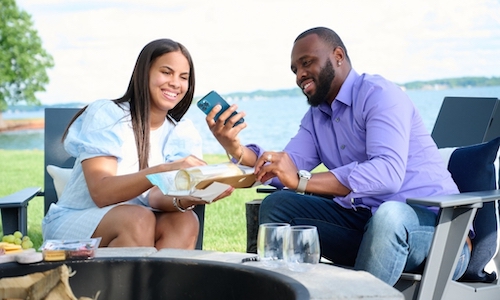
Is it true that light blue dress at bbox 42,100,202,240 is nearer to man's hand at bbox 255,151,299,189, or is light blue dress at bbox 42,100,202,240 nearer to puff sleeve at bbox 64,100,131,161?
puff sleeve at bbox 64,100,131,161

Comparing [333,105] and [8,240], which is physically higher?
[333,105]

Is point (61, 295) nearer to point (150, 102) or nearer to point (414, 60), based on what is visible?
point (150, 102)

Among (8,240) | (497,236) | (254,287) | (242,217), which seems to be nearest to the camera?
(254,287)

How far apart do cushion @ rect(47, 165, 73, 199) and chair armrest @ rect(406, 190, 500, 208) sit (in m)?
1.86

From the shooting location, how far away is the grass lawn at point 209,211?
5.91 meters

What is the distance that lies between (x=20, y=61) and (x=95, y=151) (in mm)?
19317

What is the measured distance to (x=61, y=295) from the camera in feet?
5.36

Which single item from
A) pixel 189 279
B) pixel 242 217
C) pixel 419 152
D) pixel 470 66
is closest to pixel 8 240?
pixel 189 279

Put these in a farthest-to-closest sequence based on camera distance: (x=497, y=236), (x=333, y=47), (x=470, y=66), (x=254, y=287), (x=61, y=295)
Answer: (x=470, y=66), (x=333, y=47), (x=497, y=236), (x=254, y=287), (x=61, y=295)

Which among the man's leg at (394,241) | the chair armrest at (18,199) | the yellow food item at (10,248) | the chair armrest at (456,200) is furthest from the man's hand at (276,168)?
the chair armrest at (18,199)

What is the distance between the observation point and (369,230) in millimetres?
2521

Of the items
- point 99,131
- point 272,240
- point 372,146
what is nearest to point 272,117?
point 99,131

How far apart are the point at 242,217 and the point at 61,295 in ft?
18.4

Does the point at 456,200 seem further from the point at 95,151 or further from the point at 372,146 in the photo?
the point at 95,151
